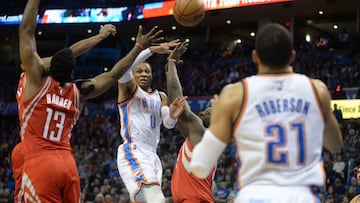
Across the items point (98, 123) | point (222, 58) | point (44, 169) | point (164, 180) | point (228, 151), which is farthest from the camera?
point (222, 58)

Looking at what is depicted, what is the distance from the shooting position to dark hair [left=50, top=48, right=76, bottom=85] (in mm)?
4547

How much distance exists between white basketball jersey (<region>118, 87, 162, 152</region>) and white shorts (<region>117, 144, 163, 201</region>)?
9 centimetres

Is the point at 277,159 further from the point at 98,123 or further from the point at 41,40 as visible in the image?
the point at 41,40

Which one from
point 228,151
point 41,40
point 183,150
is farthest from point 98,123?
point 183,150

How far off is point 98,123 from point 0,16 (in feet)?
29.5

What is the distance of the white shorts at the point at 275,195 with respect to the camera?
120 inches

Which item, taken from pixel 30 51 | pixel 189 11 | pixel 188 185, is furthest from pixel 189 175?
pixel 189 11

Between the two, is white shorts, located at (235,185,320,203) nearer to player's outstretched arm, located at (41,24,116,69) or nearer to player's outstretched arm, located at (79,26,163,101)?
player's outstretched arm, located at (79,26,163,101)

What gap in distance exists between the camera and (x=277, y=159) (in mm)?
3070

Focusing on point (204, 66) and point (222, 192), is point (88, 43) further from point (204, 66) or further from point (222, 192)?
point (204, 66)

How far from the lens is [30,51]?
179 inches

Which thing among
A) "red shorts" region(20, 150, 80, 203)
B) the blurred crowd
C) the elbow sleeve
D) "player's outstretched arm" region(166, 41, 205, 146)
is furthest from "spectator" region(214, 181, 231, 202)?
the elbow sleeve

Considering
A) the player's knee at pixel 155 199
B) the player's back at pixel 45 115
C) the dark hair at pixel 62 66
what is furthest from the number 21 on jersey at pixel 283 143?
the player's knee at pixel 155 199

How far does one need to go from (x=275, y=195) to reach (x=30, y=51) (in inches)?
94.9
